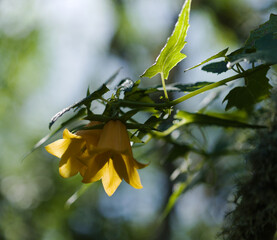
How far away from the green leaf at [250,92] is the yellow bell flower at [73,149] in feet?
0.62

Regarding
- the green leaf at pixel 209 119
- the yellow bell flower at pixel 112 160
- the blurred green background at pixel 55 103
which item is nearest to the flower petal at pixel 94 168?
the yellow bell flower at pixel 112 160

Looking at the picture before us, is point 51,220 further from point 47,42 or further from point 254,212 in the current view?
point 254,212

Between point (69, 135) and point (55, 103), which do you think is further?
point (55, 103)

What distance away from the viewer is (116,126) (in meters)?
0.32

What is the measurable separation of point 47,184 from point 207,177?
3.55m

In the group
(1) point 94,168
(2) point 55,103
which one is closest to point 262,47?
(1) point 94,168

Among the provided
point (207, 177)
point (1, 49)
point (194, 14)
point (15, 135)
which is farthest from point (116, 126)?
point (15, 135)

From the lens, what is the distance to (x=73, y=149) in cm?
33

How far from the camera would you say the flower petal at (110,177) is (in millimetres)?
350

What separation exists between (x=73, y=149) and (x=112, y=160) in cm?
4

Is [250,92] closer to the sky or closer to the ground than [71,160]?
closer to the ground

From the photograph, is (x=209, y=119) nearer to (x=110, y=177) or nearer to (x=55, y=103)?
(x=110, y=177)

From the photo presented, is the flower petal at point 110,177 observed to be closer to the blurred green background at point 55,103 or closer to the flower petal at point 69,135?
the flower petal at point 69,135

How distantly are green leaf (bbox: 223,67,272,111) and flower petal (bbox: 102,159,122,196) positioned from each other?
0.17 m
